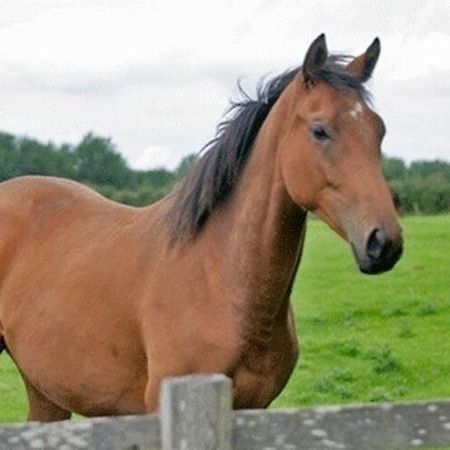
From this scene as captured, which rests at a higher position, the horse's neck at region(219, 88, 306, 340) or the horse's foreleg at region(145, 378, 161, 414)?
the horse's neck at region(219, 88, 306, 340)

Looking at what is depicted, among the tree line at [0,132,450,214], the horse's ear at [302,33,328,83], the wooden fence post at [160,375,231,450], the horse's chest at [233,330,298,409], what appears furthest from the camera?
the tree line at [0,132,450,214]

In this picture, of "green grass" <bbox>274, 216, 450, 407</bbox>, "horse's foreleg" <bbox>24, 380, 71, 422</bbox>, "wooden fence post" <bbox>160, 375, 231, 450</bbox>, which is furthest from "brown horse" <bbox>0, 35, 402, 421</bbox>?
"green grass" <bbox>274, 216, 450, 407</bbox>

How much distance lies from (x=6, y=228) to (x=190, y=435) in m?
3.86

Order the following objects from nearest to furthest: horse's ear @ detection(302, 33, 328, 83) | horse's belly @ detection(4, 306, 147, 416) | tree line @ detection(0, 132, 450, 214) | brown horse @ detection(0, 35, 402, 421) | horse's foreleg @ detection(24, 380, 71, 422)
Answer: brown horse @ detection(0, 35, 402, 421), horse's ear @ detection(302, 33, 328, 83), horse's belly @ detection(4, 306, 147, 416), horse's foreleg @ detection(24, 380, 71, 422), tree line @ detection(0, 132, 450, 214)

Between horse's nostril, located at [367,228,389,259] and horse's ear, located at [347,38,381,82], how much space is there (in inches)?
36.9

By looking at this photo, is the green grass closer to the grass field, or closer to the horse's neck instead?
the grass field

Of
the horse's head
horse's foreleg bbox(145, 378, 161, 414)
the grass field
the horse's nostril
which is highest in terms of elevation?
the horse's head

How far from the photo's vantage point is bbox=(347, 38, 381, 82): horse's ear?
5.55 metres

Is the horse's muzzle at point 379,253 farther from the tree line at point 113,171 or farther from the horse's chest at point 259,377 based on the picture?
the tree line at point 113,171

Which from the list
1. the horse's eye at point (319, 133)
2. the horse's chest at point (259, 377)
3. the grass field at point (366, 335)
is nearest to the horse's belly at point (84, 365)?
the horse's chest at point (259, 377)

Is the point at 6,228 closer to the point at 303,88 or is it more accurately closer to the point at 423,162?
the point at 303,88

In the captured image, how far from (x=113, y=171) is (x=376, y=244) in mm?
47612

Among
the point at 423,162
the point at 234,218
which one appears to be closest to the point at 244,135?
the point at 234,218

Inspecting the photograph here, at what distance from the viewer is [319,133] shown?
17.0 feet
